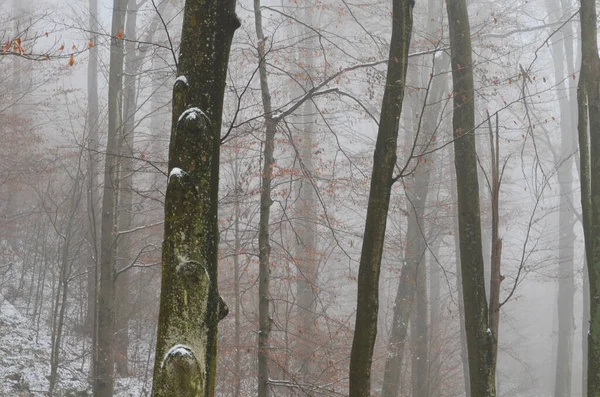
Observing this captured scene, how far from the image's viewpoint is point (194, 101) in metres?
2.88

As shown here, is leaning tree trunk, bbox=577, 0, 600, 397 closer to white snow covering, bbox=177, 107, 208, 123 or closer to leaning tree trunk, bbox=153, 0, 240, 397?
leaning tree trunk, bbox=153, 0, 240, 397

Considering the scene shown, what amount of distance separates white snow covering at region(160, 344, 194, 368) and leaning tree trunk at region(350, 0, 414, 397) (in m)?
1.41

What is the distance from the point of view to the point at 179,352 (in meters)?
2.53

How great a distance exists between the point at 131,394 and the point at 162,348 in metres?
9.41

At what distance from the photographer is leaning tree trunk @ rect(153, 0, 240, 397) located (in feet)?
8.44

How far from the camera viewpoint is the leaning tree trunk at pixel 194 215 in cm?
257

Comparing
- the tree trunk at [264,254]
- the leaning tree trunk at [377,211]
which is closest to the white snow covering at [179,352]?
the leaning tree trunk at [377,211]

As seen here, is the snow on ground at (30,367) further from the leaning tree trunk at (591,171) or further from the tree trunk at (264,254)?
the leaning tree trunk at (591,171)

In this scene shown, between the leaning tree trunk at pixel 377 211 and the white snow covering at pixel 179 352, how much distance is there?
141 cm

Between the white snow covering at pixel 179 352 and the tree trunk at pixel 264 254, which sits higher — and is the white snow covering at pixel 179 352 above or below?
below

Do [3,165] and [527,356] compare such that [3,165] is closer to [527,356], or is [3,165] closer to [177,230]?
[177,230]

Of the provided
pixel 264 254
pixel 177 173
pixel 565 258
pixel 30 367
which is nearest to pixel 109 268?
pixel 264 254

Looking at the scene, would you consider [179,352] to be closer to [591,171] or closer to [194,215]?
[194,215]

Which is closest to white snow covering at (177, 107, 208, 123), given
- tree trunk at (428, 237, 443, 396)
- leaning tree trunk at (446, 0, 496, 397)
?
leaning tree trunk at (446, 0, 496, 397)
